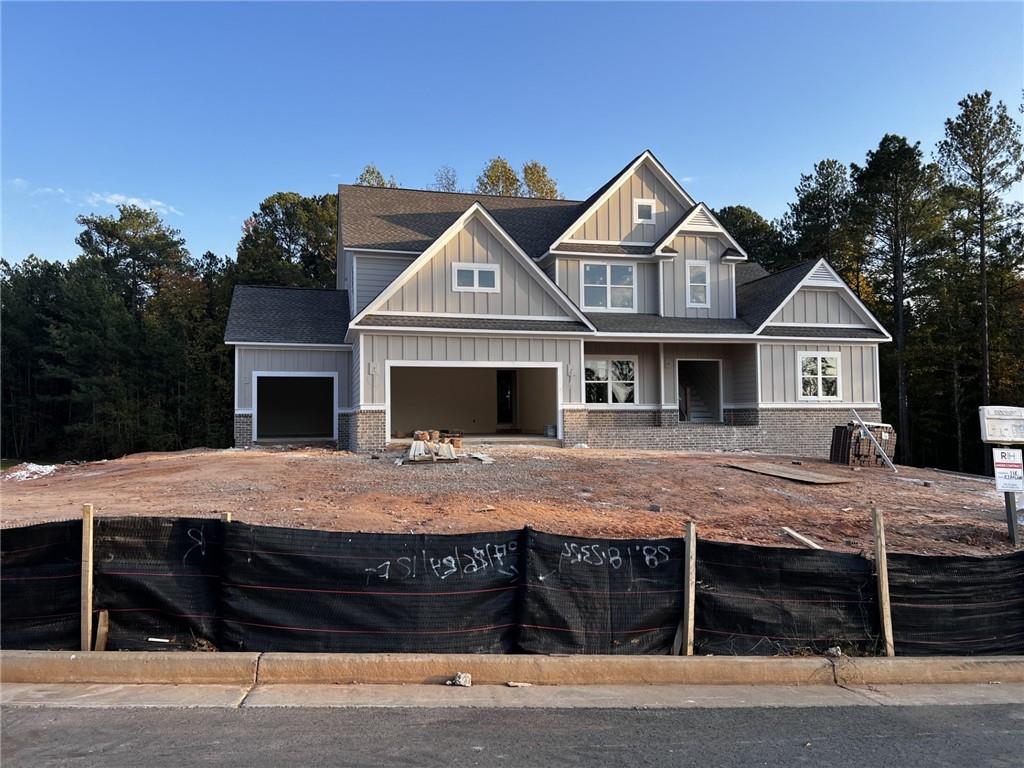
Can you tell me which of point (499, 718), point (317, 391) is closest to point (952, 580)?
point (499, 718)

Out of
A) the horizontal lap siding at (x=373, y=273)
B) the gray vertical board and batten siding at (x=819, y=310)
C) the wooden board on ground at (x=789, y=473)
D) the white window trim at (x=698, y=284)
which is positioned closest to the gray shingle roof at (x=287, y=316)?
the horizontal lap siding at (x=373, y=273)

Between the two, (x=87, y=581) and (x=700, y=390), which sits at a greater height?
(x=700, y=390)

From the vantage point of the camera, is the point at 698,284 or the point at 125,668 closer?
the point at 125,668

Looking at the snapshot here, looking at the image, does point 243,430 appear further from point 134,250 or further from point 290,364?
point 134,250

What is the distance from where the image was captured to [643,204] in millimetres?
24188

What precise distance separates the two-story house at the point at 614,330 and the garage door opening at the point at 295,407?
14.3 feet

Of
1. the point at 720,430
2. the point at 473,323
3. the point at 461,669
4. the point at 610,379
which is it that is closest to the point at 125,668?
the point at 461,669

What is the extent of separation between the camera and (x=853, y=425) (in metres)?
17.7

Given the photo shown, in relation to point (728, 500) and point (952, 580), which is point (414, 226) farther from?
point (952, 580)

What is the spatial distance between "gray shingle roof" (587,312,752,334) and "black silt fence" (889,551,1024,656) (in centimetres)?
1536

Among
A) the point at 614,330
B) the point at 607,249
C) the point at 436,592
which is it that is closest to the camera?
the point at 436,592

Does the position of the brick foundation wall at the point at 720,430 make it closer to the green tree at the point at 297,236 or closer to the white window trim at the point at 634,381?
the white window trim at the point at 634,381

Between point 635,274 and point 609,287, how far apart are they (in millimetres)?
1085

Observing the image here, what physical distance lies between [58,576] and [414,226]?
20897 mm
